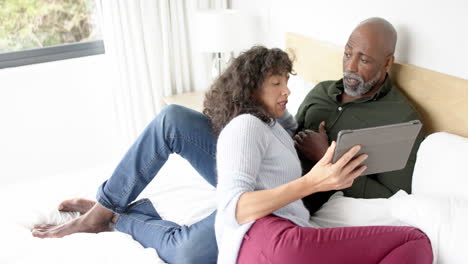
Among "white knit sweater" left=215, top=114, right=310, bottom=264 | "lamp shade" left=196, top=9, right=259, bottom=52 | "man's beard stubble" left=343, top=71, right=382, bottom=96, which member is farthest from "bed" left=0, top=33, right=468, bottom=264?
"lamp shade" left=196, top=9, right=259, bottom=52

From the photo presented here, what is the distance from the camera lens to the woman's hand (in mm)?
1126

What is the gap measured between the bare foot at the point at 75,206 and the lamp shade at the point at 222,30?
4.06 ft

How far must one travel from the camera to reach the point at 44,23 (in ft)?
9.36

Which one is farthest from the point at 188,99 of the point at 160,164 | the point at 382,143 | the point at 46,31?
the point at 382,143

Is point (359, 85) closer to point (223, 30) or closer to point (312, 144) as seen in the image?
point (312, 144)

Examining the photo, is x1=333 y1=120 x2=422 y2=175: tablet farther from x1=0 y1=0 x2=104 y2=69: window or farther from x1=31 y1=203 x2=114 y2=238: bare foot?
x1=0 y1=0 x2=104 y2=69: window

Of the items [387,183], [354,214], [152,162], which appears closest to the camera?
[354,214]

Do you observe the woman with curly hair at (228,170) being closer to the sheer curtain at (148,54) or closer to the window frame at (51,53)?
the sheer curtain at (148,54)

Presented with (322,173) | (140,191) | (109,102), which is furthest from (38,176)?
(322,173)

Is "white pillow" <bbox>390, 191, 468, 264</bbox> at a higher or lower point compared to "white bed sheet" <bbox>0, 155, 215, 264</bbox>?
higher

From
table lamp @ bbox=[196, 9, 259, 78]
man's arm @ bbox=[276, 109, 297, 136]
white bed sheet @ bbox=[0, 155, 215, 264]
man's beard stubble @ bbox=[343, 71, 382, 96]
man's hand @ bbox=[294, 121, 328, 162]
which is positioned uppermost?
table lamp @ bbox=[196, 9, 259, 78]

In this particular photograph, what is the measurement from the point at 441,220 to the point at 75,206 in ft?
4.43

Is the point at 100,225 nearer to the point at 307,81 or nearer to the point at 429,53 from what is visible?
the point at 307,81

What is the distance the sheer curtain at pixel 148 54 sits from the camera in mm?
2750
